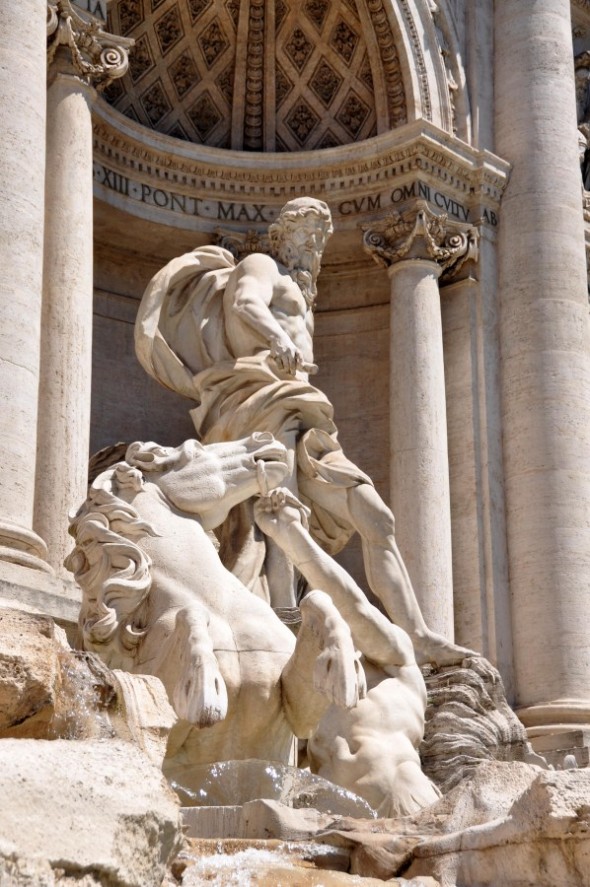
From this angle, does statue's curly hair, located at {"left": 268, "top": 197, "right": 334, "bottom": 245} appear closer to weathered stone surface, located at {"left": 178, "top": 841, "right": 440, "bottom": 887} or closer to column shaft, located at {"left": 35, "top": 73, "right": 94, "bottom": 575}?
column shaft, located at {"left": 35, "top": 73, "right": 94, "bottom": 575}

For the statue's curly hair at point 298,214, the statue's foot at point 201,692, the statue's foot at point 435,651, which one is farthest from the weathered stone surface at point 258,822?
the statue's curly hair at point 298,214

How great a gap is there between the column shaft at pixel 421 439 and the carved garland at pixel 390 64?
1.69 meters

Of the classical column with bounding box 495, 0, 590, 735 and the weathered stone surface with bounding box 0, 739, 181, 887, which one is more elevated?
the classical column with bounding box 495, 0, 590, 735

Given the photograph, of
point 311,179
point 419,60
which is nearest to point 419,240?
point 311,179

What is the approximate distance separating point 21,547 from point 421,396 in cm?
599

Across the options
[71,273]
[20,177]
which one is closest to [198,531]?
[20,177]

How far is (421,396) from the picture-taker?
14539 mm

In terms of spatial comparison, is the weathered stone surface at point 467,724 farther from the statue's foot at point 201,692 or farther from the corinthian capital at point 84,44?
the corinthian capital at point 84,44

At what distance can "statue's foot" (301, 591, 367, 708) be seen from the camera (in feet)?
22.1

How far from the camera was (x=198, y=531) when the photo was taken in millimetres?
7633

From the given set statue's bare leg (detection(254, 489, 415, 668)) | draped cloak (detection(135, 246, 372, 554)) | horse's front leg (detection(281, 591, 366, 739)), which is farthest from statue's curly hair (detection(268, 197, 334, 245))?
horse's front leg (detection(281, 591, 366, 739))

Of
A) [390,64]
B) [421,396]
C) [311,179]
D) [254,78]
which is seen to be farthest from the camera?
[254,78]

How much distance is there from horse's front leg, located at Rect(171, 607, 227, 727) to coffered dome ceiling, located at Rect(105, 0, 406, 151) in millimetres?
9486

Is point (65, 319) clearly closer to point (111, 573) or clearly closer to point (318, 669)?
point (111, 573)
